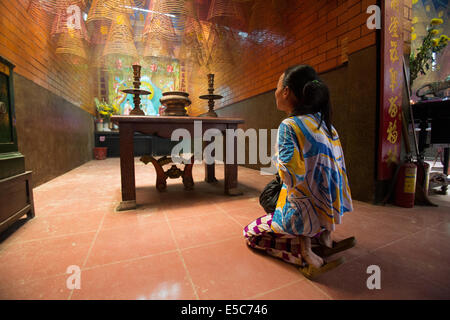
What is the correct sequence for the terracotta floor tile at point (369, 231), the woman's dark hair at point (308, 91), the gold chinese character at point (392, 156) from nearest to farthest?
the woman's dark hair at point (308, 91)
the terracotta floor tile at point (369, 231)
the gold chinese character at point (392, 156)

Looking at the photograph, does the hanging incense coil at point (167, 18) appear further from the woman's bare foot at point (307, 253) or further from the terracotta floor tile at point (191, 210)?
the woman's bare foot at point (307, 253)

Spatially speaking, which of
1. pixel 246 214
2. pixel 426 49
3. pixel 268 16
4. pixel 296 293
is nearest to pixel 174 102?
pixel 246 214

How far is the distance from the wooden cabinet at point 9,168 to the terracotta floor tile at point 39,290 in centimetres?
68

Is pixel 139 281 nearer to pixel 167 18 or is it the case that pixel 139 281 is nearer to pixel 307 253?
pixel 307 253

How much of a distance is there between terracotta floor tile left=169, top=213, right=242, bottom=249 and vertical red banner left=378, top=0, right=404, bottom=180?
1690 mm

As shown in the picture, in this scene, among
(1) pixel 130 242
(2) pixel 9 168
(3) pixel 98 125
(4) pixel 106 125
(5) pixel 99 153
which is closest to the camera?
(1) pixel 130 242

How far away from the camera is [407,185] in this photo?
2039 mm

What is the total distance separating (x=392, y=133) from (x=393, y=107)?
27cm

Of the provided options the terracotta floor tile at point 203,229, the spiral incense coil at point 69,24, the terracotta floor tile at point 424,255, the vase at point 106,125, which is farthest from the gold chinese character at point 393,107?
the vase at point 106,125

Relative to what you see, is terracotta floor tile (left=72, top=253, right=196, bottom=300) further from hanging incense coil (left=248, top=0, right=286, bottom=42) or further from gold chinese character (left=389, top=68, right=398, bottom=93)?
hanging incense coil (left=248, top=0, right=286, bottom=42)

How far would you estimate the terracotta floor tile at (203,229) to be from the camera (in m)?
1.40
